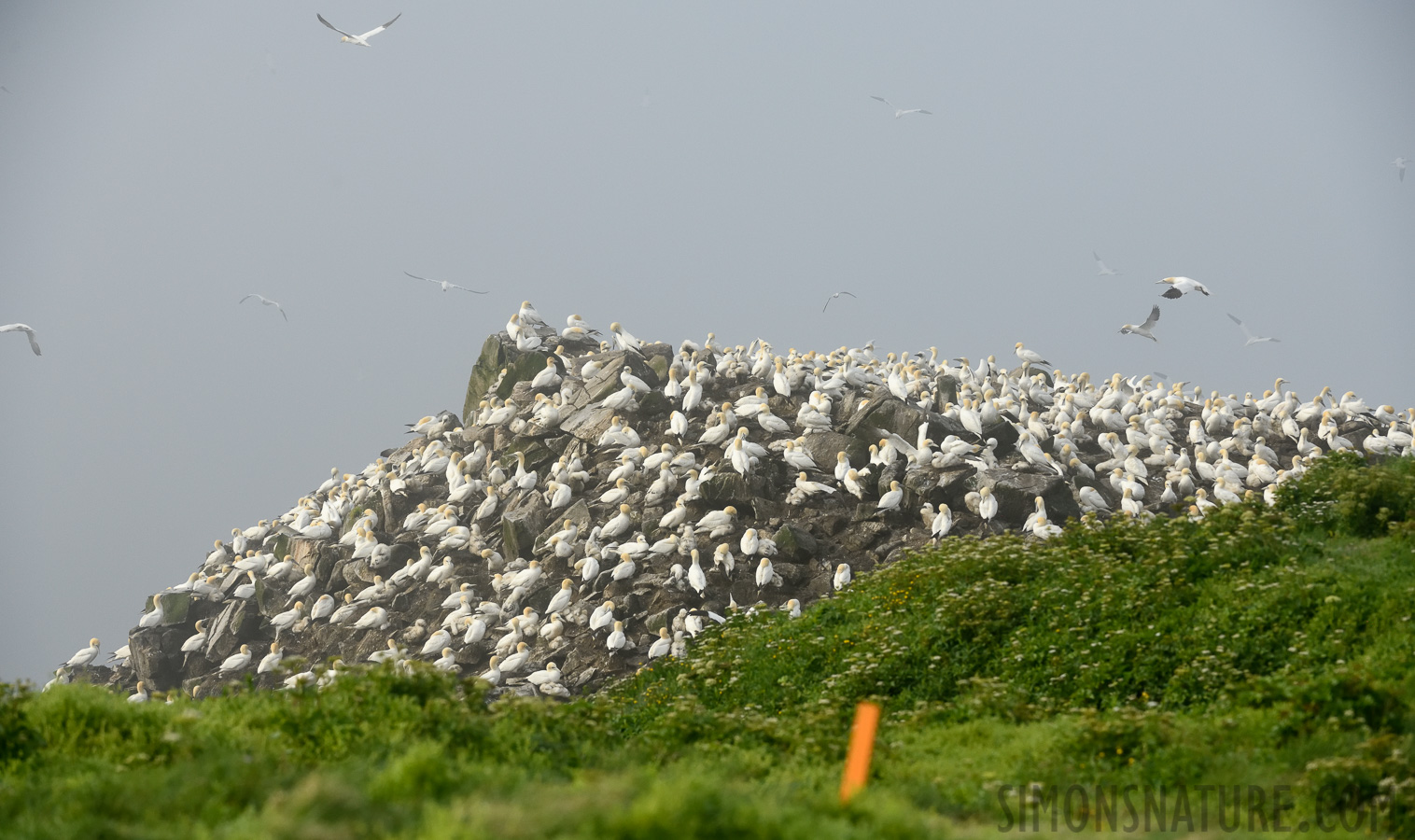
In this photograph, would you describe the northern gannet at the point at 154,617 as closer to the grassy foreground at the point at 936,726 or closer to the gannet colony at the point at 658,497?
the gannet colony at the point at 658,497

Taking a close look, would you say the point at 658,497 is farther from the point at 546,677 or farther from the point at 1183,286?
the point at 1183,286

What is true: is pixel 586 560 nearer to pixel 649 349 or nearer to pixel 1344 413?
pixel 649 349

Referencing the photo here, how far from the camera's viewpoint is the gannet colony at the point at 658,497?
726 inches

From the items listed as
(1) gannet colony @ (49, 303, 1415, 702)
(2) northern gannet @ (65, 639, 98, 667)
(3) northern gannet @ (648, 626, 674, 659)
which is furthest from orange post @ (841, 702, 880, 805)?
(2) northern gannet @ (65, 639, 98, 667)

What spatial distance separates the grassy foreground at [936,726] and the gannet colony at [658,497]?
2983 millimetres

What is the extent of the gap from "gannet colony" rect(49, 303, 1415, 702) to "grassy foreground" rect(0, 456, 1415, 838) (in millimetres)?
2983

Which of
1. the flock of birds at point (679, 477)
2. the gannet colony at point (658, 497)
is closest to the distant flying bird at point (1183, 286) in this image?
the flock of birds at point (679, 477)

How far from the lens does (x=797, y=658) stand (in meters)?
12.7

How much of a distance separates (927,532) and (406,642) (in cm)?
1097

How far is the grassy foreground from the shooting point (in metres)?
5.11

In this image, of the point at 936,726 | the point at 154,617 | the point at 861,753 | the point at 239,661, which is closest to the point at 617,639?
the point at 936,726

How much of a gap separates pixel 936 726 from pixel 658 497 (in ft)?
37.6

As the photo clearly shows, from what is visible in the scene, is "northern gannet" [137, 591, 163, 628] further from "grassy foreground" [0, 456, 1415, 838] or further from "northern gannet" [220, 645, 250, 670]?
"grassy foreground" [0, 456, 1415, 838]

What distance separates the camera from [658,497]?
67.0 ft
